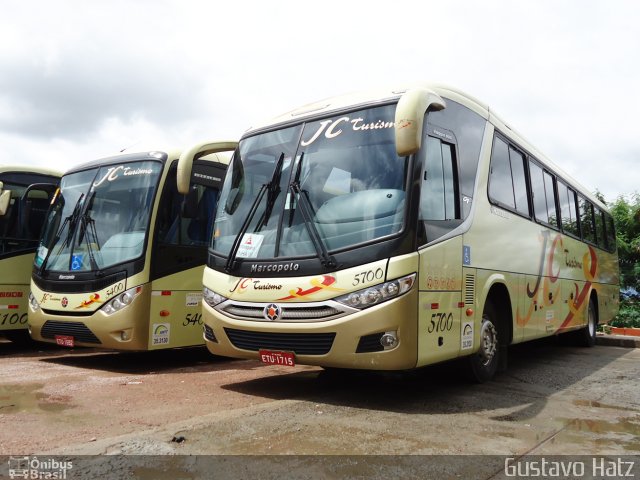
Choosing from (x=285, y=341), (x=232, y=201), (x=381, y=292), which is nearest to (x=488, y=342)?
(x=381, y=292)

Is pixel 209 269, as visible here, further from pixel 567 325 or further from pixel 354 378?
pixel 567 325

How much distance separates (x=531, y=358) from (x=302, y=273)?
613 cm

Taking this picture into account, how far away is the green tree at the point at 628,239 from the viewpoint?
19.9 m

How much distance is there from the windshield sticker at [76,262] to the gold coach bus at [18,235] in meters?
1.97

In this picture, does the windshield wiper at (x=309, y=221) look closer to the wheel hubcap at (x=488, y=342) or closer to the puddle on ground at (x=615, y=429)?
the wheel hubcap at (x=488, y=342)

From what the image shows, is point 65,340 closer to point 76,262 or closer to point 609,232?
point 76,262

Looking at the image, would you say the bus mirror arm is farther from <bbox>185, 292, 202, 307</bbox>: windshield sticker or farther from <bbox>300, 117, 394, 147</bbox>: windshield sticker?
<bbox>185, 292, 202, 307</bbox>: windshield sticker

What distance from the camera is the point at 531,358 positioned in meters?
10.1

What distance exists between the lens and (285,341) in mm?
5621

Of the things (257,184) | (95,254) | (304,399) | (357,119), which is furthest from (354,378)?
(95,254)

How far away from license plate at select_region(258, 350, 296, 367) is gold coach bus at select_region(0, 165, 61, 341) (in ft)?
19.0

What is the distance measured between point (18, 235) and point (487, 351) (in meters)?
7.67

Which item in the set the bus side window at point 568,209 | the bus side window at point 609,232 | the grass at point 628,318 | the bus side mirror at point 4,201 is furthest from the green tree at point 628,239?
the bus side mirror at point 4,201

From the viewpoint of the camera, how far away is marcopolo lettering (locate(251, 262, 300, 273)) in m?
5.65
